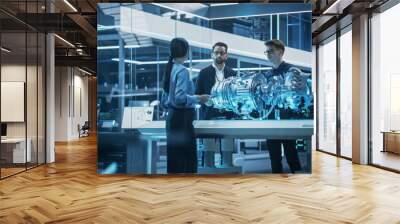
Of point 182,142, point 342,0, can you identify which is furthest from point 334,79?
point 182,142

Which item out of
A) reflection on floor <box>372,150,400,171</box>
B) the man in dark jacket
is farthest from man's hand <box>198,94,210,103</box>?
reflection on floor <box>372,150,400,171</box>

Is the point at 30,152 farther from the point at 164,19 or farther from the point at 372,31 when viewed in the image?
the point at 372,31

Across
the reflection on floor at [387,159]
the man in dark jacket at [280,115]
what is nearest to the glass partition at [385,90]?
the reflection on floor at [387,159]

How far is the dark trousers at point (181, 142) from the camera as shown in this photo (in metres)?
6.55

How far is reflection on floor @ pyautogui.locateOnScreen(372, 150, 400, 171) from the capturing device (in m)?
7.41

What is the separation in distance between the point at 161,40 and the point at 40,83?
3.37 m

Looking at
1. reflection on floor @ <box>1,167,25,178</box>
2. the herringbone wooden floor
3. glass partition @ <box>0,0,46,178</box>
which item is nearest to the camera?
the herringbone wooden floor

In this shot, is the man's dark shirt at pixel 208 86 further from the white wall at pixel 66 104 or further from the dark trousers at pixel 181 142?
the white wall at pixel 66 104

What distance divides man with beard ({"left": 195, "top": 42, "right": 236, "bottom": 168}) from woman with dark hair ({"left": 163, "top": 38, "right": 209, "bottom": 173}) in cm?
17

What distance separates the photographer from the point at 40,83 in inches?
324

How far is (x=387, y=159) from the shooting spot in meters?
7.75

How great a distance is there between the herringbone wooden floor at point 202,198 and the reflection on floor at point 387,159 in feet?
1.46

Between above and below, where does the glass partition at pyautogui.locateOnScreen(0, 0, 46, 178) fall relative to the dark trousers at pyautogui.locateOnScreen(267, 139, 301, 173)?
above

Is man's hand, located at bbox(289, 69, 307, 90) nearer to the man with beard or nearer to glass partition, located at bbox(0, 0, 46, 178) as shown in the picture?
the man with beard
